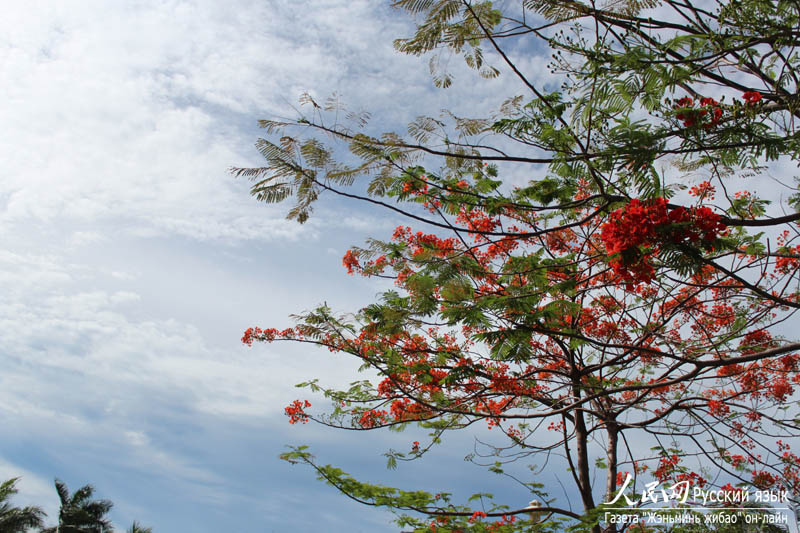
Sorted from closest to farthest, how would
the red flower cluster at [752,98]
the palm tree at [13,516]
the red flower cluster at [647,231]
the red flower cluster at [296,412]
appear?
the red flower cluster at [647,231], the red flower cluster at [752,98], the red flower cluster at [296,412], the palm tree at [13,516]

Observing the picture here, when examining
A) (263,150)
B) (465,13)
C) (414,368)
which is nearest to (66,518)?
(414,368)

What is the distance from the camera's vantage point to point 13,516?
18.1 m

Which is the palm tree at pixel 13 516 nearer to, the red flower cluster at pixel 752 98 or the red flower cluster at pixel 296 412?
the red flower cluster at pixel 296 412

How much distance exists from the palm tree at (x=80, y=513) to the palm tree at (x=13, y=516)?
715 millimetres

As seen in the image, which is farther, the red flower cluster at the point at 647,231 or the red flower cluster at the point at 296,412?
the red flower cluster at the point at 296,412

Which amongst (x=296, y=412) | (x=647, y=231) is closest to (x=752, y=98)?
(x=647, y=231)

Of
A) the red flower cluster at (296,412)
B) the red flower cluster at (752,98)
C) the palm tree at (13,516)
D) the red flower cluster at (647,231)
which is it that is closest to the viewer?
the red flower cluster at (647,231)

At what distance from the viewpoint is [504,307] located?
3658mm

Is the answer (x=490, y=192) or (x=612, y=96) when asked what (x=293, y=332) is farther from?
(x=612, y=96)

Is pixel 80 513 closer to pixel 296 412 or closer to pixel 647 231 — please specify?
pixel 296 412

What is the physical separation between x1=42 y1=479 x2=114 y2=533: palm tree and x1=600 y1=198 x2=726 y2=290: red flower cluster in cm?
2336

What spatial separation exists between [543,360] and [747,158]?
4480 millimetres

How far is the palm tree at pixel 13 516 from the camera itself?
1789 cm

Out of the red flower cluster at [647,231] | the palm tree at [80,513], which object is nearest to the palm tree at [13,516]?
the palm tree at [80,513]
